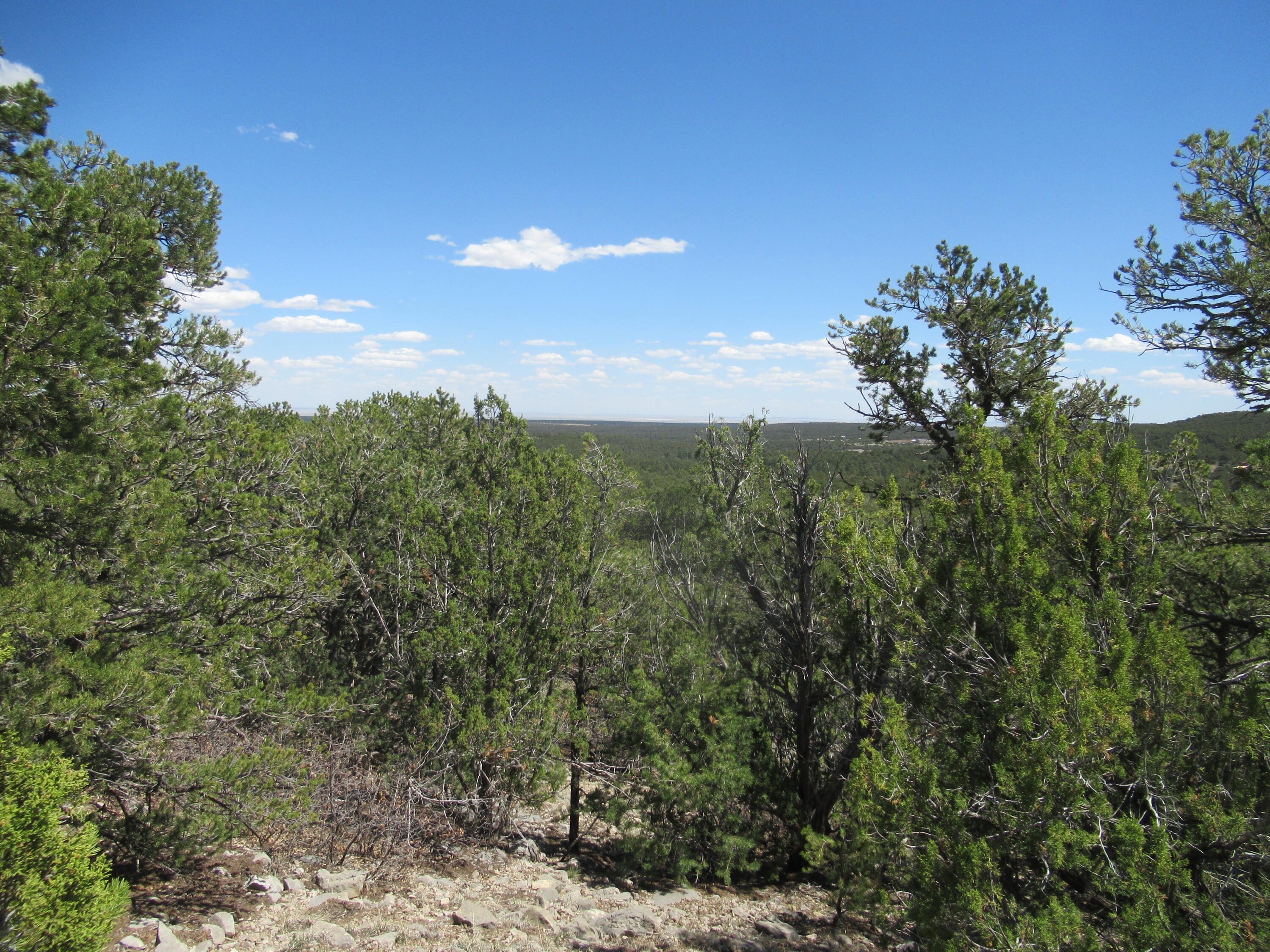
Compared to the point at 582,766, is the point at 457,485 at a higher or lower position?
higher

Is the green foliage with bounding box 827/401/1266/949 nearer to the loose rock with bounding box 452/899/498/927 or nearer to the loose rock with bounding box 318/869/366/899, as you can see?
the loose rock with bounding box 452/899/498/927

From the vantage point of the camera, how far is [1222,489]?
6645 mm

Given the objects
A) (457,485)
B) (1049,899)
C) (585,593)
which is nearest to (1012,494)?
(1049,899)

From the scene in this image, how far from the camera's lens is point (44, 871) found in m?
3.84

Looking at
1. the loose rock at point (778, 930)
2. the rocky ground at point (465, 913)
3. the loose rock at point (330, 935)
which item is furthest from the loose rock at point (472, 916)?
the loose rock at point (778, 930)

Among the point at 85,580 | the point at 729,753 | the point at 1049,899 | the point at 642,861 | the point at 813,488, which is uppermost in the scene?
the point at 813,488

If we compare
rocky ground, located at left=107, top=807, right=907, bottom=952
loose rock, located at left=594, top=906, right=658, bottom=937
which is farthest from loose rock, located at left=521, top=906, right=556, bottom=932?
loose rock, located at left=594, top=906, right=658, bottom=937

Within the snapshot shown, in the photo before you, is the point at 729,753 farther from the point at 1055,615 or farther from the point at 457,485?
the point at 457,485

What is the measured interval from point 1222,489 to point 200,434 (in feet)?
37.3

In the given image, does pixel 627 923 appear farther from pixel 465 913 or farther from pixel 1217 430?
pixel 1217 430

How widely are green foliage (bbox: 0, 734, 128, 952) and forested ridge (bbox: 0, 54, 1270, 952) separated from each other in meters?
0.02

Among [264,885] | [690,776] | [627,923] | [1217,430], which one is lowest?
[627,923]

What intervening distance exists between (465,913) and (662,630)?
15.0 feet

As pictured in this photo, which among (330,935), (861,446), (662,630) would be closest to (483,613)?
(662,630)
